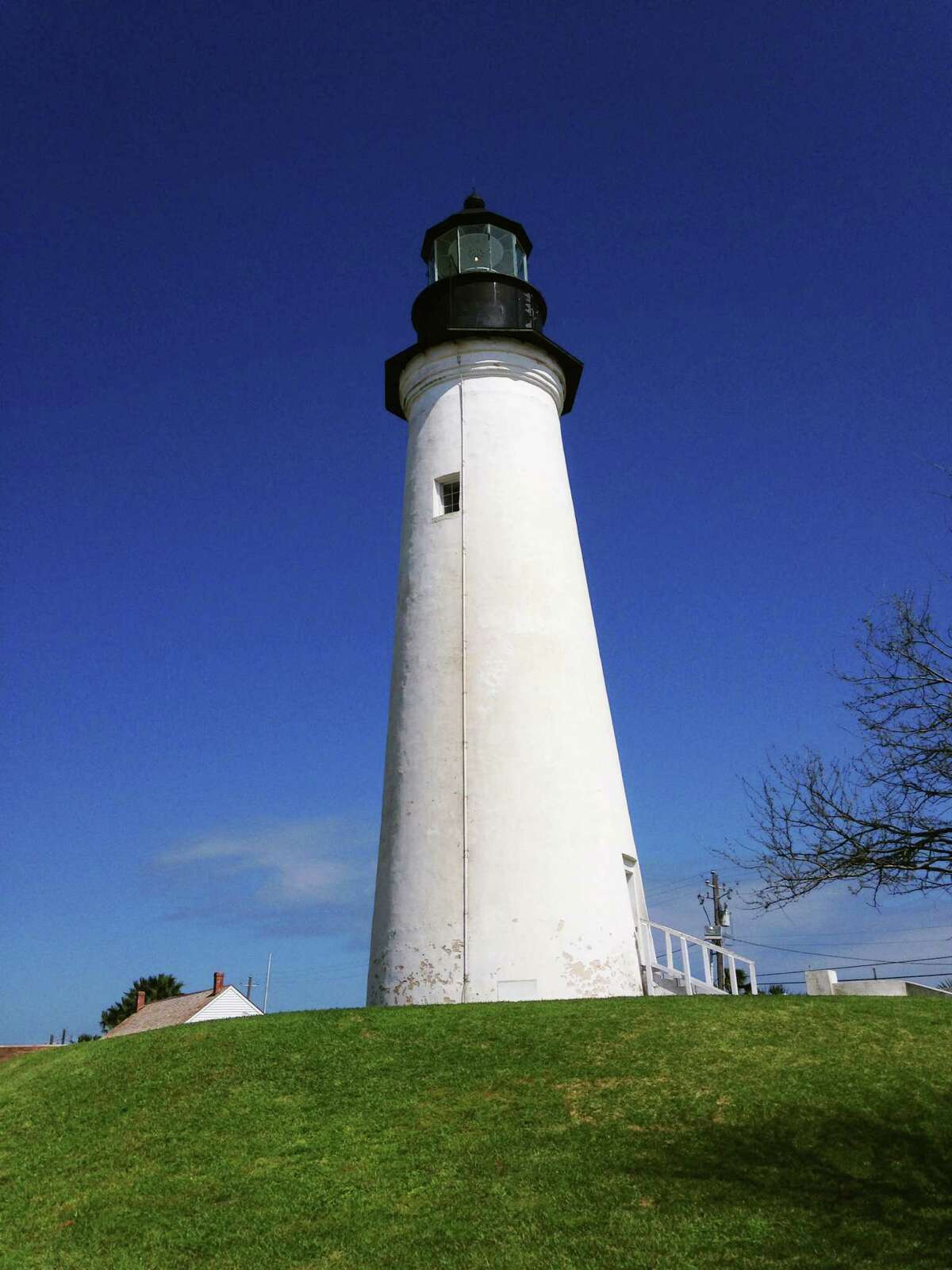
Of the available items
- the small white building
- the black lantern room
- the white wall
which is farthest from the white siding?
the black lantern room

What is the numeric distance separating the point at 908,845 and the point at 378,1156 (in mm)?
6824

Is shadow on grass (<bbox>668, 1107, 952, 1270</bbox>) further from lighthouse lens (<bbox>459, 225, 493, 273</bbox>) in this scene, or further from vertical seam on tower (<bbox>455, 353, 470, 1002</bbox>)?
lighthouse lens (<bbox>459, 225, 493, 273</bbox>)

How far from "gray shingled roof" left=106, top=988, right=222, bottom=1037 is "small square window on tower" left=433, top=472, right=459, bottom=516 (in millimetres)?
28300

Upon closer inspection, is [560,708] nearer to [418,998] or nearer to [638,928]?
[638,928]

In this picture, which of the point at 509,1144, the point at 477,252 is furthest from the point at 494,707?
the point at 477,252

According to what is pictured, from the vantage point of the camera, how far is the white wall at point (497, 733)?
15.3 meters

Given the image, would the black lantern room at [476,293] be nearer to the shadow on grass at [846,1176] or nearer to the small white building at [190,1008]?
the shadow on grass at [846,1176]

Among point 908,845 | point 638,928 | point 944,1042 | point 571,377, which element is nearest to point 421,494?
point 571,377

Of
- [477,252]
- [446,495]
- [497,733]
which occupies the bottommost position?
[497,733]

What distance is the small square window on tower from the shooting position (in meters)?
18.8

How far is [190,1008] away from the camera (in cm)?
4116

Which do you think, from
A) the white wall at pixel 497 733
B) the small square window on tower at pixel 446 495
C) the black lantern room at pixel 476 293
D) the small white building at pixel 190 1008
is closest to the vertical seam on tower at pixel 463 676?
→ the white wall at pixel 497 733

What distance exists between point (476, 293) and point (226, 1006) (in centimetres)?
3480

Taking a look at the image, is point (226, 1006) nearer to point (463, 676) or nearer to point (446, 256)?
point (463, 676)
